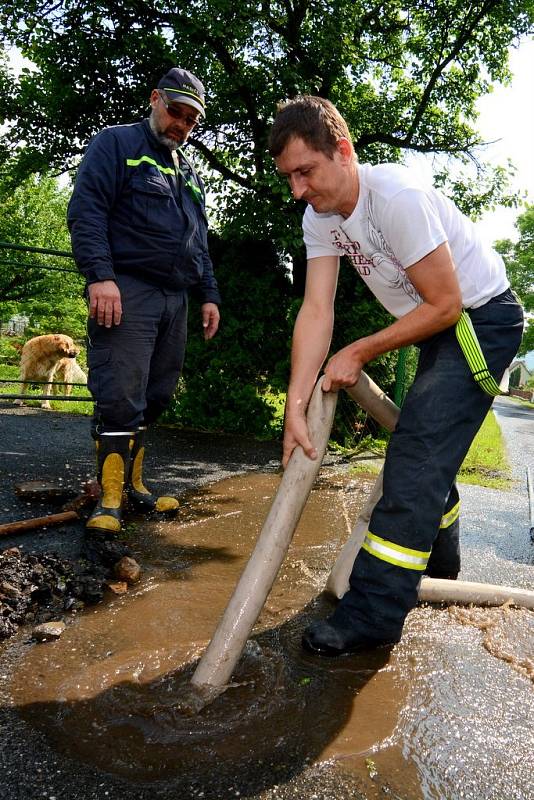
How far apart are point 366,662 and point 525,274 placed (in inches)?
1855

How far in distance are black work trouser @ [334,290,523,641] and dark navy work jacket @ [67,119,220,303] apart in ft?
5.71

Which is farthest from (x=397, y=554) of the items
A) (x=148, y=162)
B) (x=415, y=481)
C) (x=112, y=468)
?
(x=148, y=162)

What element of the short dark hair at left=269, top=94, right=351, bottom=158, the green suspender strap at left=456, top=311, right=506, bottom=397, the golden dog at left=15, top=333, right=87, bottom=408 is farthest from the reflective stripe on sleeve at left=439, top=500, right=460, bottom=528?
the golden dog at left=15, top=333, right=87, bottom=408

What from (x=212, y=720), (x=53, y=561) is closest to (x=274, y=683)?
(x=212, y=720)

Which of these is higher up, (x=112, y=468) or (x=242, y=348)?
(x=242, y=348)

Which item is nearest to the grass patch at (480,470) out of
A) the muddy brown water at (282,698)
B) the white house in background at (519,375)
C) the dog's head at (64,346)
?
the muddy brown water at (282,698)

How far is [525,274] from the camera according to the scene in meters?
44.4

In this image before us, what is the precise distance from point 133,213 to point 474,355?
6.73 feet

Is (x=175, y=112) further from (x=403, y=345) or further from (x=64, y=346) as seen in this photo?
(x=64, y=346)

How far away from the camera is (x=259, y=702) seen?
1.88m

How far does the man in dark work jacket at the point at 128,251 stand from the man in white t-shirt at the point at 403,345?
1.28 meters

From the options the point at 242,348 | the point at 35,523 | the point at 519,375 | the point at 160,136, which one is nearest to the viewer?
the point at 35,523

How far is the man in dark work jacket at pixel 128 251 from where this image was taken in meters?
3.21

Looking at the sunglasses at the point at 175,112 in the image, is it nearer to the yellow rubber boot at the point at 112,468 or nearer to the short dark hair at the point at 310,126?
the short dark hair at the point at 310,126
